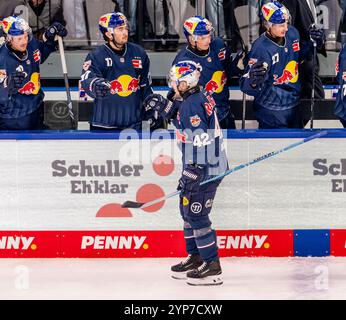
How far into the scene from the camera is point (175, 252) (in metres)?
8.55

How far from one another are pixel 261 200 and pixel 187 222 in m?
0.79

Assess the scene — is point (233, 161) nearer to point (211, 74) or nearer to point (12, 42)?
point (211, 74)

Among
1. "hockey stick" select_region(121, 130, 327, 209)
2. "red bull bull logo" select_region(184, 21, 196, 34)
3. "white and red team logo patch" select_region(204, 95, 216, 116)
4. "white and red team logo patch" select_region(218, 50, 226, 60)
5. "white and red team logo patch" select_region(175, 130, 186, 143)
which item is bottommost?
"hockey stick" select_region(121, 130, 327, 209)

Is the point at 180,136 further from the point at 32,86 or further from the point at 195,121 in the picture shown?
the point at 32,86

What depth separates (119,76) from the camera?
8766 millimetres

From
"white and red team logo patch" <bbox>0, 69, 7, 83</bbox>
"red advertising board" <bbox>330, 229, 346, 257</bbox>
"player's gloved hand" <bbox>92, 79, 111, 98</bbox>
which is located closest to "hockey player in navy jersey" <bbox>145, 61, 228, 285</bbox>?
"player's gloved hand" <bbox>92, 79, 111, 98</bbox>

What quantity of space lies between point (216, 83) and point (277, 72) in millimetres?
469

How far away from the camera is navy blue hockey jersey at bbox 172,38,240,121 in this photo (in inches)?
347

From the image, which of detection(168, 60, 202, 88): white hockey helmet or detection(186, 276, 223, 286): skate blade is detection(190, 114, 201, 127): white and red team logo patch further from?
detection(186, 276, 223, 286): skate blade

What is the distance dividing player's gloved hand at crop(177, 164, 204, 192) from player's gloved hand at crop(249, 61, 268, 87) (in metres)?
1.11

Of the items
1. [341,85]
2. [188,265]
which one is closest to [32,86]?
[188,265]

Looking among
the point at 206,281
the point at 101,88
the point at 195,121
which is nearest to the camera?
the point at 195,121
